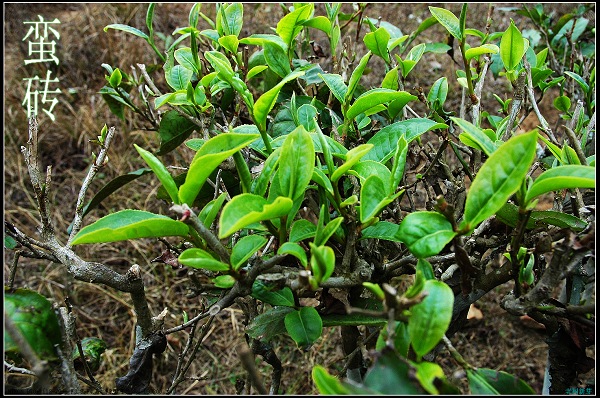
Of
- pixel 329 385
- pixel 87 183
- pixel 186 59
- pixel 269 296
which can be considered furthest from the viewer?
pixel 186 59

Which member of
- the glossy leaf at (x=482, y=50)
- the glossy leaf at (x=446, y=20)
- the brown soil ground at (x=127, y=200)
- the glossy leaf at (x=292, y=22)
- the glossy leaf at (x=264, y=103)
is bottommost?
the brown soil ground at (x=127, y=200)

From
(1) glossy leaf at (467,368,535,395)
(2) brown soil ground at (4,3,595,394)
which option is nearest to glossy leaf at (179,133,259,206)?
(1) glossy leaf at (467,368,535,395)

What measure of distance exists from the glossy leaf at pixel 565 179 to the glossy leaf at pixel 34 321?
54 centimetres

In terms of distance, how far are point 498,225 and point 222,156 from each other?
15.8 inches

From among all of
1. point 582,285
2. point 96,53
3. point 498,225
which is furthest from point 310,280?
point 96,53

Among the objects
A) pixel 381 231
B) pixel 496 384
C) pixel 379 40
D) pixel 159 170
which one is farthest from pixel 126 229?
pixel 379 40

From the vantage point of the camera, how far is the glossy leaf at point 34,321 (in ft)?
1.84

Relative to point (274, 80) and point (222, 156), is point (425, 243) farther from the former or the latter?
point (274, 80)

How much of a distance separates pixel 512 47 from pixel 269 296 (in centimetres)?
50

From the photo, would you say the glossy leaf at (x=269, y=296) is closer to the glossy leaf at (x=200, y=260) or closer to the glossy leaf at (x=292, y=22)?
the glossy leaf at (x=200, y=260)

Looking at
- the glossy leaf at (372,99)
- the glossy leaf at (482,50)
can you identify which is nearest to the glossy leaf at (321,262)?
the glossy leaf at (372,99)

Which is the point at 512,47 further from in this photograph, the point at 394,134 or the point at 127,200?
the point at 127,200

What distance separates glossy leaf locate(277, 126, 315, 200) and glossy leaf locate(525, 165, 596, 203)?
0.76 ft

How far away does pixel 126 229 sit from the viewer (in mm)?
510
